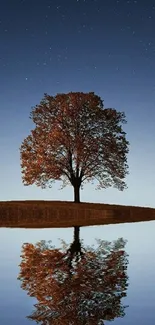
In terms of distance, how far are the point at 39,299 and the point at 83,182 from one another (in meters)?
43.0

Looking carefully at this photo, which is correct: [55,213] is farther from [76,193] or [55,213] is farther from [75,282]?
[75,282]

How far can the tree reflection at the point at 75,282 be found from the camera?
11.4 meters

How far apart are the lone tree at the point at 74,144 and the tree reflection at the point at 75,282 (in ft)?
100

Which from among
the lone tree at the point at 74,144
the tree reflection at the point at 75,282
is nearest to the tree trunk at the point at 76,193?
the lone tree at the point at 74,144

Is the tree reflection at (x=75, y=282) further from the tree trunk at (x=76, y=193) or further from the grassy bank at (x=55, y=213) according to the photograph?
the tree trunk at (x=76, y=193)

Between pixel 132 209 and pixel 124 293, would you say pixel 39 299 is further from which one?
pixel 132 209

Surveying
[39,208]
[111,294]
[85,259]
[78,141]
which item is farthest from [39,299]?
[78,141]

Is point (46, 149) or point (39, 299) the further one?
point (46, 149)

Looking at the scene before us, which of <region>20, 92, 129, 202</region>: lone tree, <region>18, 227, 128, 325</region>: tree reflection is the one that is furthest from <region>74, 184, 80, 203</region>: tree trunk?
<region>18, 227, 128, 325</region>: tree reflection

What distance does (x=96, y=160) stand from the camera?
183 feet

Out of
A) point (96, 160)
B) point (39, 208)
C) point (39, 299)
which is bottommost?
point (39, 299)

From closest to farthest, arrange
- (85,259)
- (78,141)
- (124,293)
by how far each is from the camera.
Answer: (124,293) < (85,259) < (78,141)

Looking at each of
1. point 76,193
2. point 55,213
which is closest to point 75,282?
point 55,213

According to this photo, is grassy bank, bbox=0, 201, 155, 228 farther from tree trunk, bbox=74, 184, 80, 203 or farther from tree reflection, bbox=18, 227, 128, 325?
tree reflection, bbox=18, 227, 128, 325
